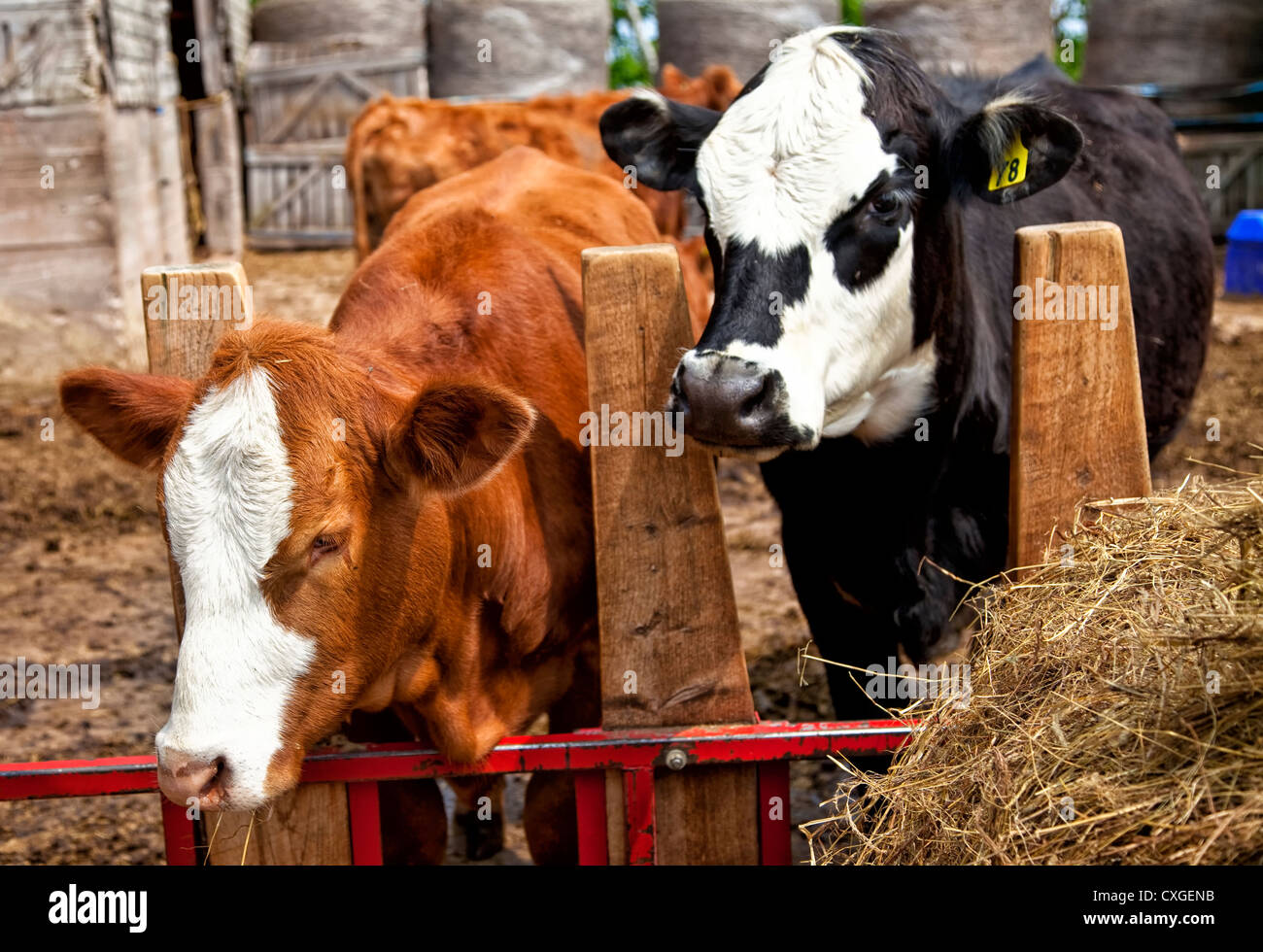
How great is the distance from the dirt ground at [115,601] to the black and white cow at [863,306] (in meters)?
0.64

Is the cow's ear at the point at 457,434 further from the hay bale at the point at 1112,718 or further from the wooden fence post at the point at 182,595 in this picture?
the hay bale at the point at 1112,718

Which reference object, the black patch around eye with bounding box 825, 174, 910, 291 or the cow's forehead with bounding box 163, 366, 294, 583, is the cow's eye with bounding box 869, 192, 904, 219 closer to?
Result: the black patch around eye with bounding box 825, 174, 910, 291

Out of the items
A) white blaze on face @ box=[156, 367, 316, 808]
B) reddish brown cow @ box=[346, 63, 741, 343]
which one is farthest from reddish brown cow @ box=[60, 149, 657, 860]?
reddish brown cow @ box=[346, 63, 741, 343]

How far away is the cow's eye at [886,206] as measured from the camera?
2.74 meters

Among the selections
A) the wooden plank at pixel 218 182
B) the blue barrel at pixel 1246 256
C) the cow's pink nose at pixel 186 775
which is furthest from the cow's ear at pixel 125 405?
the wooden plank at pixel 218 182

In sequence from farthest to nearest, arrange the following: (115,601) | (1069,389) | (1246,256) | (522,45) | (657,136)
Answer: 1. (522,45)
2. (1246,256)
3. (115,601)
4. (657,136)
5. (1069,389)

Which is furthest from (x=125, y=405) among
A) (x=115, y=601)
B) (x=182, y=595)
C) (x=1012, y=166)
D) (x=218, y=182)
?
(x=218, y=182)

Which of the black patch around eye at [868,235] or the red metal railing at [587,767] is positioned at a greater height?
the black patch around eye at [868,235]

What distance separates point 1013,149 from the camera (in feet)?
9.32

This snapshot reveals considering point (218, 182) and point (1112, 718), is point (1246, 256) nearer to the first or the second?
point (1112, 718)

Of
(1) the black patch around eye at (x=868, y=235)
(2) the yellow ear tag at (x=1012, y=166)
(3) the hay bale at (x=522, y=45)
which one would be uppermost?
(3) the hay bale at (x=522, y=45)

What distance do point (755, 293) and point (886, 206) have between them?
0.41m

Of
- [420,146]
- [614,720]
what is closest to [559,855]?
[614,720]

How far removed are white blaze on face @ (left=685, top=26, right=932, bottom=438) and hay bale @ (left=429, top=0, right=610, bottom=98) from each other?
38.9ft
